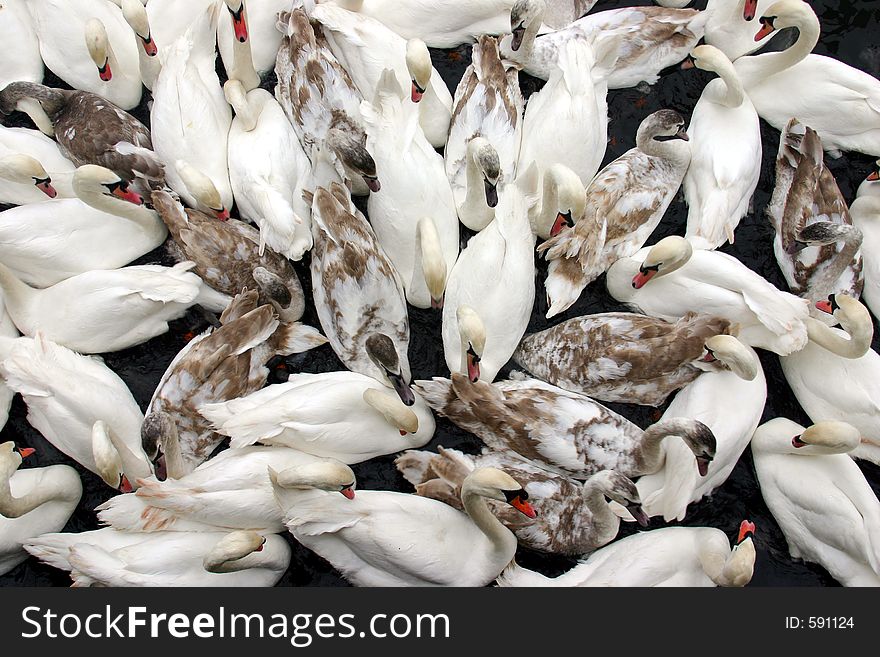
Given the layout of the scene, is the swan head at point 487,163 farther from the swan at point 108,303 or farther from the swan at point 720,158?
the swan at point 108,303

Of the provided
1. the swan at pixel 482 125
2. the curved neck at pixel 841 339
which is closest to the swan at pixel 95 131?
the swan at pixel 482 125

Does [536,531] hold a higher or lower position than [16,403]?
lower

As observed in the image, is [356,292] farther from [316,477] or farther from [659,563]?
[659,563]

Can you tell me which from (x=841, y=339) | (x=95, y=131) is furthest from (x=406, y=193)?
(x=841, y=339)

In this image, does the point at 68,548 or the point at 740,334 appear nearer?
the point at 68,548

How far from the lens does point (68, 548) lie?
727 cm

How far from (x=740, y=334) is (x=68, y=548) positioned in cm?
569

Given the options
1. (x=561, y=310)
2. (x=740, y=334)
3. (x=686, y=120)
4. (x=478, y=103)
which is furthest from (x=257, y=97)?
(x=740, y=334)

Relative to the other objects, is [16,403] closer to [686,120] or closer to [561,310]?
[561,310]

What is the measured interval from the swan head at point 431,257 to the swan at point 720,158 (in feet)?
7.60

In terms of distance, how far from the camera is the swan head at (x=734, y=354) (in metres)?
7.30

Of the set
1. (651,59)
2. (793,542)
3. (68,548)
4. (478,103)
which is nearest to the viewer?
(68,548)

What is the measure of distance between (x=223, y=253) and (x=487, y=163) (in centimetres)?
236

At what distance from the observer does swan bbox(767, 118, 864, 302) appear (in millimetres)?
8195
